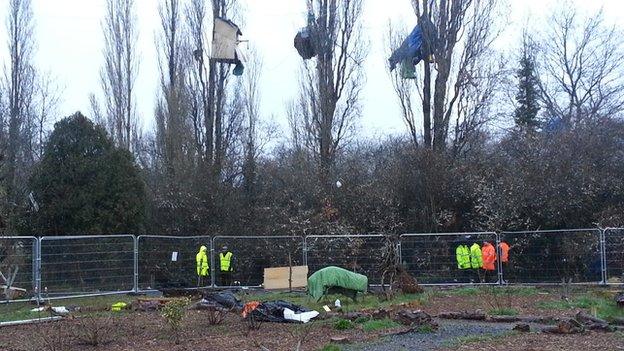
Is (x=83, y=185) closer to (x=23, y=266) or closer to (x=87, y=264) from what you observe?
(x=87, y=264)

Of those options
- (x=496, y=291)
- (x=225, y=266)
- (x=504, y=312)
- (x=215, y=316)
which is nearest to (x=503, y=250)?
(x=496, y=291)

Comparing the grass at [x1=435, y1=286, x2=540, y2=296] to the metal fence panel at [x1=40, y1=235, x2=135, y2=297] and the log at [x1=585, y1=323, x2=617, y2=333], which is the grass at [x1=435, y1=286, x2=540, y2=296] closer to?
the log at [x1=585, y1=323, x2=617, y2=333]

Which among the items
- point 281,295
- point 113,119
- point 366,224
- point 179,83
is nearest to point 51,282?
point 281,295

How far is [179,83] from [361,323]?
2093cm

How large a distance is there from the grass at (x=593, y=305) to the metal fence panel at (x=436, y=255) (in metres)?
6.53

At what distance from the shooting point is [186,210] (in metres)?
26.3

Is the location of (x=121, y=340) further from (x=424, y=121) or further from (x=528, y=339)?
(x=424, y=121)

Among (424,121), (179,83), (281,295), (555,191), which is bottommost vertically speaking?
(281,295)

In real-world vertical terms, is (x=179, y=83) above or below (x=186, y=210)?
above

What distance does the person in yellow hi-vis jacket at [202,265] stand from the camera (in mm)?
22203

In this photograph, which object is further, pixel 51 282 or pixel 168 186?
pixel 168 186

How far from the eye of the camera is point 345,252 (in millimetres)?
24141

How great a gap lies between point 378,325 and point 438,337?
1424 mm

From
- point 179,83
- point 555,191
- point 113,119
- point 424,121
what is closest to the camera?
point 555,191
